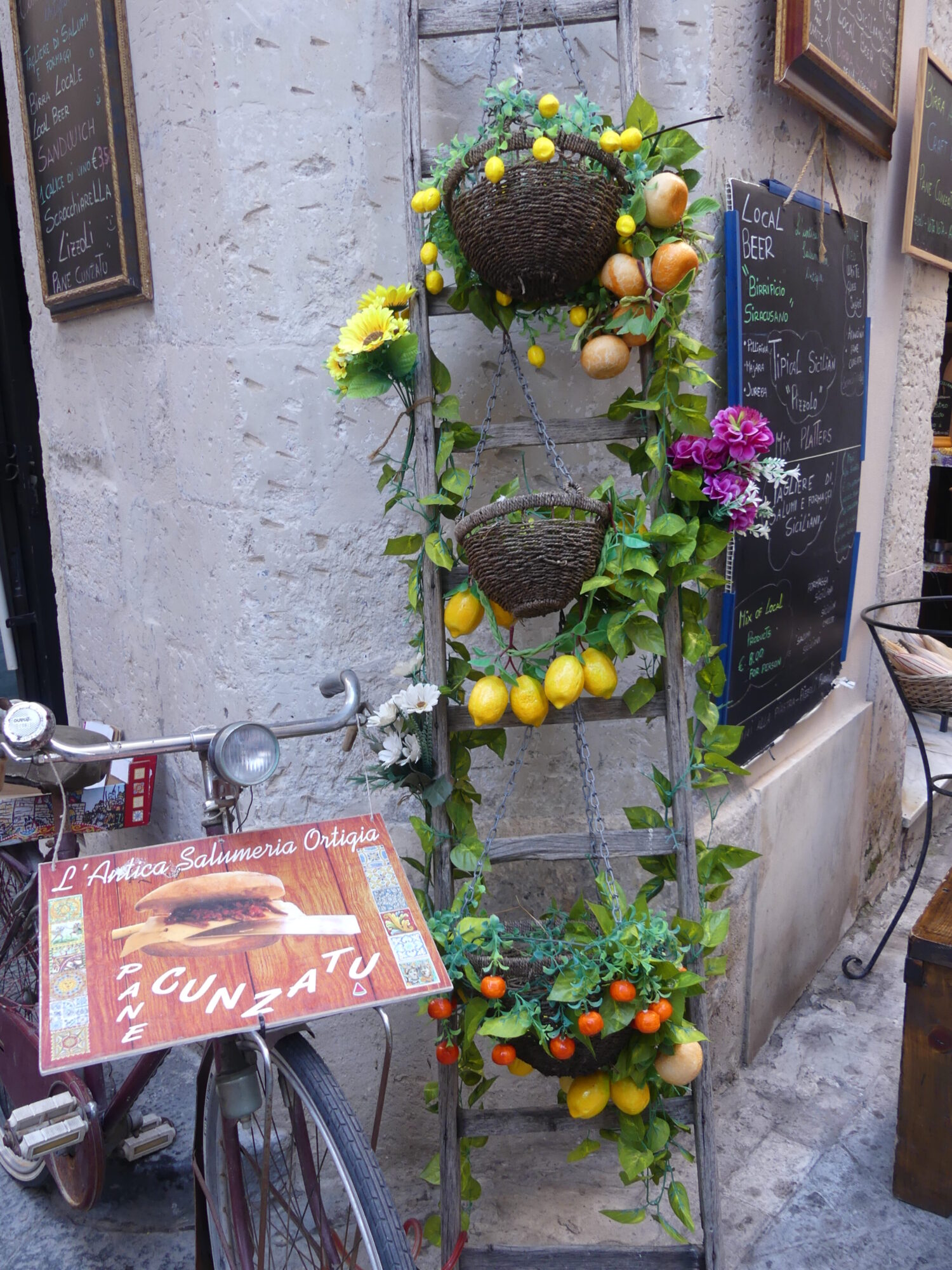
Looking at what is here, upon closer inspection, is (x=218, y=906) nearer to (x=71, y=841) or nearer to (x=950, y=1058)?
(x=71, y=841)

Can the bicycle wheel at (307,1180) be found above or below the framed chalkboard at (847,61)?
below

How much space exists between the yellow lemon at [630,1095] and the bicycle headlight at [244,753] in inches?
35.0

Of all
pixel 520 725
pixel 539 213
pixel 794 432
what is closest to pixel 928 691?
pixel 794 432

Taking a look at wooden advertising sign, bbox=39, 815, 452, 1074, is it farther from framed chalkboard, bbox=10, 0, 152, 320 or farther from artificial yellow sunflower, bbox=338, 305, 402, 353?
framed chalkboard, bbox=10, 0, 152, 320

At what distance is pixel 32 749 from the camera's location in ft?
4.98

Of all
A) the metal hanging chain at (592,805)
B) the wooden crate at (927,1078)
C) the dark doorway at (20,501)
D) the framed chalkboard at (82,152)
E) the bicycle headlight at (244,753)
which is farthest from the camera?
the dark doorway at (20,501)

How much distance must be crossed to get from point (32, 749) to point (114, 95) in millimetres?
1645

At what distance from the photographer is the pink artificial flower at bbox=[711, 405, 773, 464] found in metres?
1.71

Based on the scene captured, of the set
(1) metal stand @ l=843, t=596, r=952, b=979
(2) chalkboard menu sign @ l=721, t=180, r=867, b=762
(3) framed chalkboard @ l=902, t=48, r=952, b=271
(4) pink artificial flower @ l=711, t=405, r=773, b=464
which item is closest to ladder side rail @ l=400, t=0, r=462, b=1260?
(4) pink artificial flower @ l=711, t=405, r=773, b=464

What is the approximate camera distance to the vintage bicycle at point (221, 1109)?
1418mm

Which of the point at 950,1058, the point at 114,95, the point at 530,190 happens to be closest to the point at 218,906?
the point at 530,190

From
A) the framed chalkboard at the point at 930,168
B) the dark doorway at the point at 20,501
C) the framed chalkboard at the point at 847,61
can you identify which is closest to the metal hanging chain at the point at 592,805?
the framed chalkboard at the point at 847,61

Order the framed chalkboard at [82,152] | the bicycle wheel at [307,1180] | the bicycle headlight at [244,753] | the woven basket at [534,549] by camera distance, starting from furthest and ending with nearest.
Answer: the framed chalkboard at [82,152], the woven basket at [534,549], the bicycle headlight at [244,753], the bicycle wheel at [307,1180]

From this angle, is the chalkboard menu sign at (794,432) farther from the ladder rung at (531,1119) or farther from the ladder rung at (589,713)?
the ladder rung at (531,1119)
